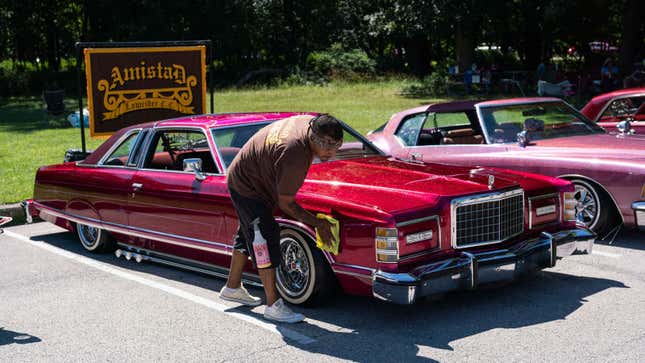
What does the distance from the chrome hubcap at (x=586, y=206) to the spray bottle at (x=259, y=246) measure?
12.4ft

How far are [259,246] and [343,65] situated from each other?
36.1 meters

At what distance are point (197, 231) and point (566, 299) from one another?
9.83ft

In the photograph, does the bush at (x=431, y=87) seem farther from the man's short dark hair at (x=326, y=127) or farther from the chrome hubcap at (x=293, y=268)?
the man's short dark hair at (x=326, y=127)

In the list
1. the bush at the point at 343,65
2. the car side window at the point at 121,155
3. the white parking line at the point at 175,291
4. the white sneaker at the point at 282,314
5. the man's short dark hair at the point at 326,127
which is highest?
the bush at the point at 343,65

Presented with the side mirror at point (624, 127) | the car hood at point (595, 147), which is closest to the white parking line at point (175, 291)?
the car hood at point (595, 147)

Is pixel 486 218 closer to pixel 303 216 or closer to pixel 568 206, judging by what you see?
pixel 568 206

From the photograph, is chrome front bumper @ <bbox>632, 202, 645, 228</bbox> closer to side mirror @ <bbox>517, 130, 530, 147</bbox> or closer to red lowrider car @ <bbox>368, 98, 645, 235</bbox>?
red lowrider car @ <bbox>368, 98, 645, 235</bbox>

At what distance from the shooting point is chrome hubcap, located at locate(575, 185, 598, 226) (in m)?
7.88

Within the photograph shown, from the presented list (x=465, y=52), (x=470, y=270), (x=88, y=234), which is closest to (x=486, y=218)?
(x=470, y=270)

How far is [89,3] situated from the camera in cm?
4650

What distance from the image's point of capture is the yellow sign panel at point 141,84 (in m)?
11.4

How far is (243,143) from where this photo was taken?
6.88 meters

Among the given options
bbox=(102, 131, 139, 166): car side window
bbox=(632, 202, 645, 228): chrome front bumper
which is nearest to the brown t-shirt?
bbox=(102, 131, 139, 166): car side window

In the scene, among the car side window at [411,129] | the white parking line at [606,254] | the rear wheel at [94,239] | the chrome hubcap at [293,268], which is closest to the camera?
the chrome hubcap at [293,268]
